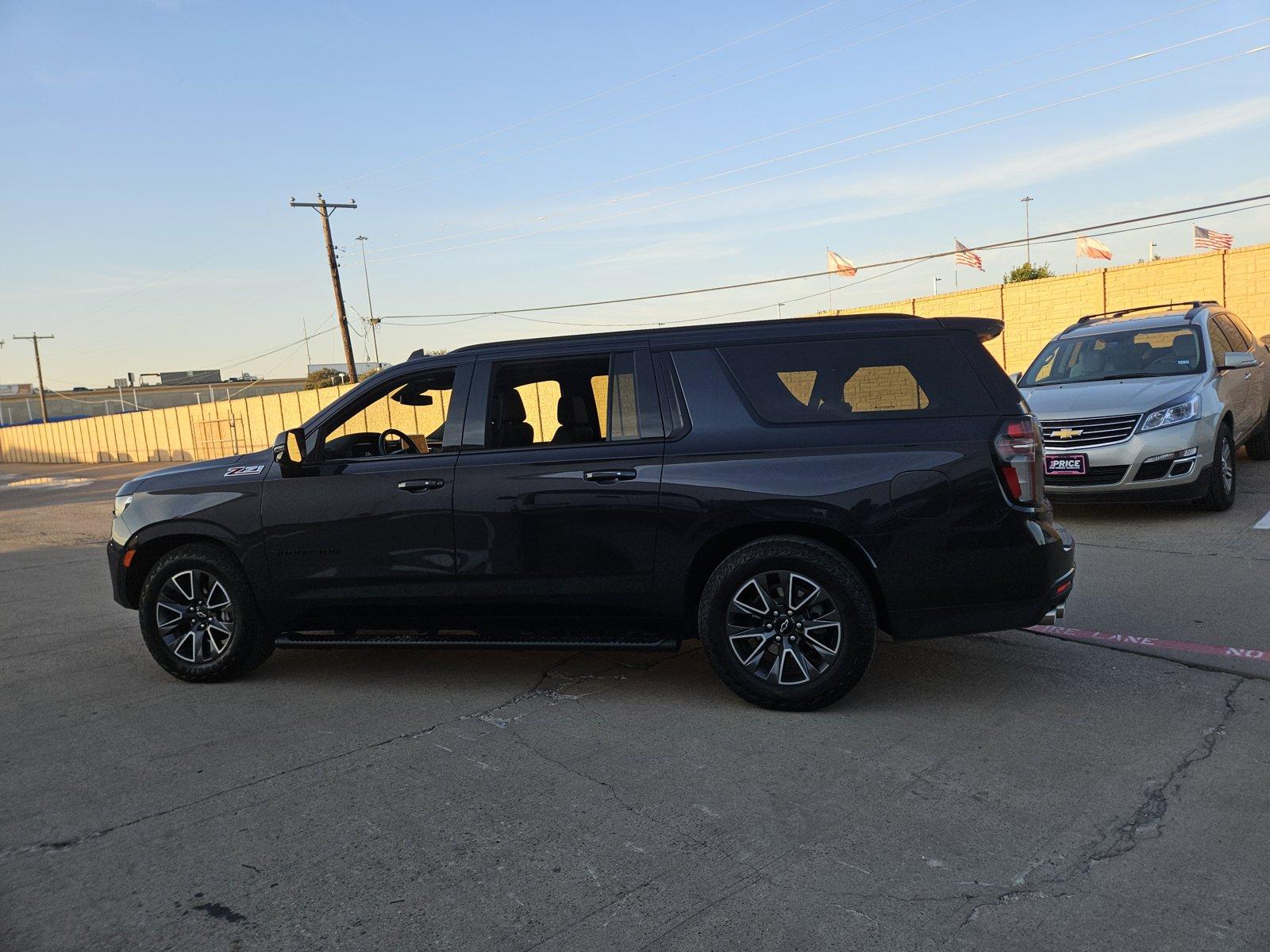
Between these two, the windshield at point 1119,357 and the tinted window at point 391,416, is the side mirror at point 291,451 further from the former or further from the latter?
the windshield at point 1119,357

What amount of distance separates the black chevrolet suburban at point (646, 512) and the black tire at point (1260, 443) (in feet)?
30.8

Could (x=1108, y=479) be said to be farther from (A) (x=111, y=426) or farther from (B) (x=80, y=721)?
(A) (x=111, y=426)

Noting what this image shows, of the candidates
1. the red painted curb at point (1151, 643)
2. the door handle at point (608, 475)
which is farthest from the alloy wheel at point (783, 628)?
the red painted curb at point (1151, 643)

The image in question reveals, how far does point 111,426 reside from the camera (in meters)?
55.8

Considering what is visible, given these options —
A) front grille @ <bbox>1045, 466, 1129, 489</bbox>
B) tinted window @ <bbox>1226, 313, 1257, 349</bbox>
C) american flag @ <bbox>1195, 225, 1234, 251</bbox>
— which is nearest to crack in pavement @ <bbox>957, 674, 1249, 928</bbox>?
front grille @ <bbox>1045, 466, 1129, 489</bbox>

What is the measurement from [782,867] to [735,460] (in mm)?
1988

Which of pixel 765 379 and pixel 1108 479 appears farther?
pixel 1108 479

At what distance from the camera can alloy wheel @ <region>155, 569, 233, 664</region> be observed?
551 cm

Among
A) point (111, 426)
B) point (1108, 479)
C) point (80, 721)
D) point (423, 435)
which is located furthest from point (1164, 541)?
point (111, 426)

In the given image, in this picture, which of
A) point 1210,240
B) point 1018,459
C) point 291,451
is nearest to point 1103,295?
point 1210,240

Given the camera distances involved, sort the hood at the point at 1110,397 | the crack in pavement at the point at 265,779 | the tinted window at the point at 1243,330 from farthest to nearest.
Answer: the tinted window at the point at 1243,330, the hood at the point at 1110,397, the crack in pavement at the point at 265,779

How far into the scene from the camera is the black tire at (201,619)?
546cm

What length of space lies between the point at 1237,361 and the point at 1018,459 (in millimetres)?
6564

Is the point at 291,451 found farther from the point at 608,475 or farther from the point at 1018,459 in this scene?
the point at 1018,459
